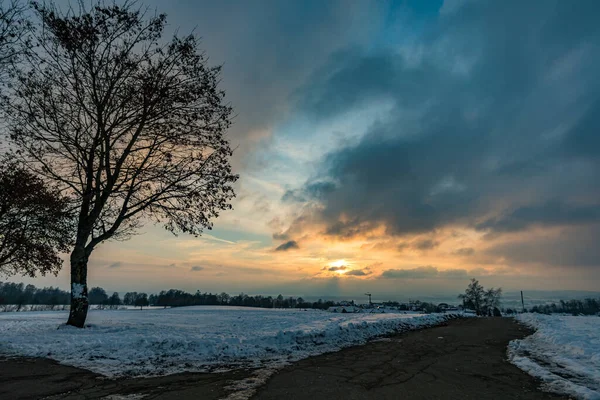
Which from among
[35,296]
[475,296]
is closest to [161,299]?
[35,296]

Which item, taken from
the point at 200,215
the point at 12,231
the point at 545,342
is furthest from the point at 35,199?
the point at 545,342

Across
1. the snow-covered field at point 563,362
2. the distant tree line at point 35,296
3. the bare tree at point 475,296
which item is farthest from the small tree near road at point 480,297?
the distant tree line at point 35,296

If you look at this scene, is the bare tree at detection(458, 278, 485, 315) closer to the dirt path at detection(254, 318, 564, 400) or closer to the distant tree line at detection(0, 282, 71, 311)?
the dirt path at detection(254, 318, 564, 400)

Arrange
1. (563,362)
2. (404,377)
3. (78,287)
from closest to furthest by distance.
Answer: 1. (404,377)
2. (563,362)
3. (78,287)

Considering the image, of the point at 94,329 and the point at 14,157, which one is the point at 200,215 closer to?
the point at 94,329

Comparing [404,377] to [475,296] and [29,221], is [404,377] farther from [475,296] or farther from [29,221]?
[475,296]

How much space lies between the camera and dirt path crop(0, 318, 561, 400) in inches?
225

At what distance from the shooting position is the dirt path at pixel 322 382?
5.72m

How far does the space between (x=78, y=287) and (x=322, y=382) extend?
12.3 meters

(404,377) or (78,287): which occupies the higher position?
(78,287)

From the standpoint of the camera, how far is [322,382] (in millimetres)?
6559

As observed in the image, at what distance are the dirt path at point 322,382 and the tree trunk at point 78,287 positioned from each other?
19.1ft

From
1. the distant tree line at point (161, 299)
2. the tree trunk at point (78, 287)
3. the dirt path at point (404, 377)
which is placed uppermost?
the tree trunk at point (78, 287)

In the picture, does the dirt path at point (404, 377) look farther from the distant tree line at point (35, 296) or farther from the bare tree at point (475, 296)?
the distant tree line at point (35, 296)
